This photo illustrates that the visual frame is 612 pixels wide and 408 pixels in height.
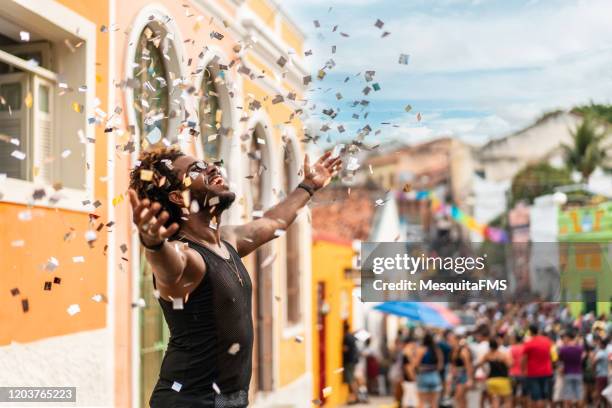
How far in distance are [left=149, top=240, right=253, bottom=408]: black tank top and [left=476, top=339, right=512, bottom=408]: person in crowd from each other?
8138mm

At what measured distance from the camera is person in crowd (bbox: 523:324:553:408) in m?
9.93

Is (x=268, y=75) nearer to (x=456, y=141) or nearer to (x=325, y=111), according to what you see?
(x=325, y=111)

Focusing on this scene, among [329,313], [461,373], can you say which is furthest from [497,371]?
[329,313]

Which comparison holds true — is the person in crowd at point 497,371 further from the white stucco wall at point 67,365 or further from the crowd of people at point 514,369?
the white stucco wall at point 67,365

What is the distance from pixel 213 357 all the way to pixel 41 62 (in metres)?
4.04

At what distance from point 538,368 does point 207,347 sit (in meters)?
7.83

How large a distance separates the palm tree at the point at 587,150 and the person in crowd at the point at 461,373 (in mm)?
30184

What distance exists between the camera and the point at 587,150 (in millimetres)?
40781

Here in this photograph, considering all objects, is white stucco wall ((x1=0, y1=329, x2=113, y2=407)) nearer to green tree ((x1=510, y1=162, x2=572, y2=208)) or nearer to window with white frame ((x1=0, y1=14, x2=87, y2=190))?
window with white frame ((x1=0, y1=14, x2=87, y2=190))

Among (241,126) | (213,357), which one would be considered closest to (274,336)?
(241,126)

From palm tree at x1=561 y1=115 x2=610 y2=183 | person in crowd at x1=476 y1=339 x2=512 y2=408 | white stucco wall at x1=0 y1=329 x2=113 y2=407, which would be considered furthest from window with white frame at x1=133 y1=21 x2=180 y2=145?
palm tree at x1=561 y1=115 x2=610 y2=183

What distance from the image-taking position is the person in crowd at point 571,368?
1039 centimetres

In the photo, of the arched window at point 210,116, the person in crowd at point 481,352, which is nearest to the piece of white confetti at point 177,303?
the arched window at point 210,116

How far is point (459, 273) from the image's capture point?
7.59 metres
